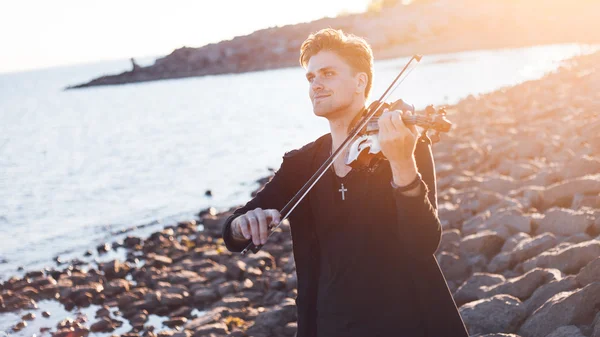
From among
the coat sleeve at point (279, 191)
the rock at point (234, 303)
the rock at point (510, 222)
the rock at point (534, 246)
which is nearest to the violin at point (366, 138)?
the coat sleeve at point (279, 191)

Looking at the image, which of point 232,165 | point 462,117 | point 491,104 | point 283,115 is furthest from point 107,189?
point 283,115

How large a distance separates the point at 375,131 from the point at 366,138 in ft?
0.19

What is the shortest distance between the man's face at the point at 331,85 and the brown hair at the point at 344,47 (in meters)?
0.03

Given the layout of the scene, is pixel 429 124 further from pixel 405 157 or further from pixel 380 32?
pixel 380 32

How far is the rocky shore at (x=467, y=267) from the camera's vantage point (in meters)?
5.30

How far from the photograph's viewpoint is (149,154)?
29.8 meters

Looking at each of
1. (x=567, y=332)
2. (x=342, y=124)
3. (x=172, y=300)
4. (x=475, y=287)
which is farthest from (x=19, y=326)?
(x=567, y=332)

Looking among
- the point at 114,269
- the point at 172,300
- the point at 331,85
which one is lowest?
the point at 172,300

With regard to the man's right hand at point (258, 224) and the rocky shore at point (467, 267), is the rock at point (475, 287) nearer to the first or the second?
the rocky shore at point (467, 267)

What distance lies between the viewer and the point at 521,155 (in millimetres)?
12609

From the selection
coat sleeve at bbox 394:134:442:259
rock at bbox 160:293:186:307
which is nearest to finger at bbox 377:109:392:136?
coat sleeve at bbox 394:134:442:259

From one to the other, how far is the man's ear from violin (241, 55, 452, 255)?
124 mm

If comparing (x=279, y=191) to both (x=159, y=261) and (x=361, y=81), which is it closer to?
(x=361, y=81)

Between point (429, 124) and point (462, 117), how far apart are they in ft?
67.3
